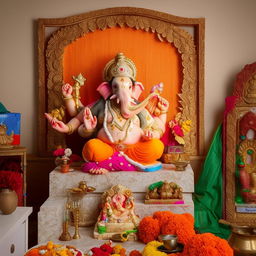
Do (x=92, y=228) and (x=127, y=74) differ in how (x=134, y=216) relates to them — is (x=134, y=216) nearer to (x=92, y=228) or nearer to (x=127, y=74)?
(x=92, y=228)

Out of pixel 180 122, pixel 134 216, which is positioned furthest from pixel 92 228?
pixel 180 122

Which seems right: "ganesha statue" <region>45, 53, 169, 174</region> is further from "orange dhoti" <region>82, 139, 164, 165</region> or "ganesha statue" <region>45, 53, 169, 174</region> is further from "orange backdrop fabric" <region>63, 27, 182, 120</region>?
"orange backdrop fabric" <region>63, 27, 182, 120</region>

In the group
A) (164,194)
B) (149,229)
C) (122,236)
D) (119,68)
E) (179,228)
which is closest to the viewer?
(179,228)

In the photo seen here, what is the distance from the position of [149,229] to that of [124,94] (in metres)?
1.39

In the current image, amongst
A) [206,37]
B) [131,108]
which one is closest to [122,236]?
[131,108]

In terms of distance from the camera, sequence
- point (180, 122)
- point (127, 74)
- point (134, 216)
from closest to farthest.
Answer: point (134, 216) < point (127, 74) < point (180, 122)

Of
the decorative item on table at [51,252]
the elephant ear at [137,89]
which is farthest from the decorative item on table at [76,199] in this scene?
the elephant ear at [137,89]

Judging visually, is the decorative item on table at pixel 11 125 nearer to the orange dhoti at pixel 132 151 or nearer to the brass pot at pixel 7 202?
the orange dhoti at pixel 132 151

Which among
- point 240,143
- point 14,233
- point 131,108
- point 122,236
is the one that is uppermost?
point 131,108

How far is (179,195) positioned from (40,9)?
8.25 ft

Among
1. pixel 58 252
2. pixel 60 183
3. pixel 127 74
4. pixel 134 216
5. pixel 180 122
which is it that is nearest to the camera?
pixel 58 252

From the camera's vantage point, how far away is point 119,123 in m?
4.12

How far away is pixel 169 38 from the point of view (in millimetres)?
4527

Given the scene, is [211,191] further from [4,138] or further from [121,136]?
[4,138]
